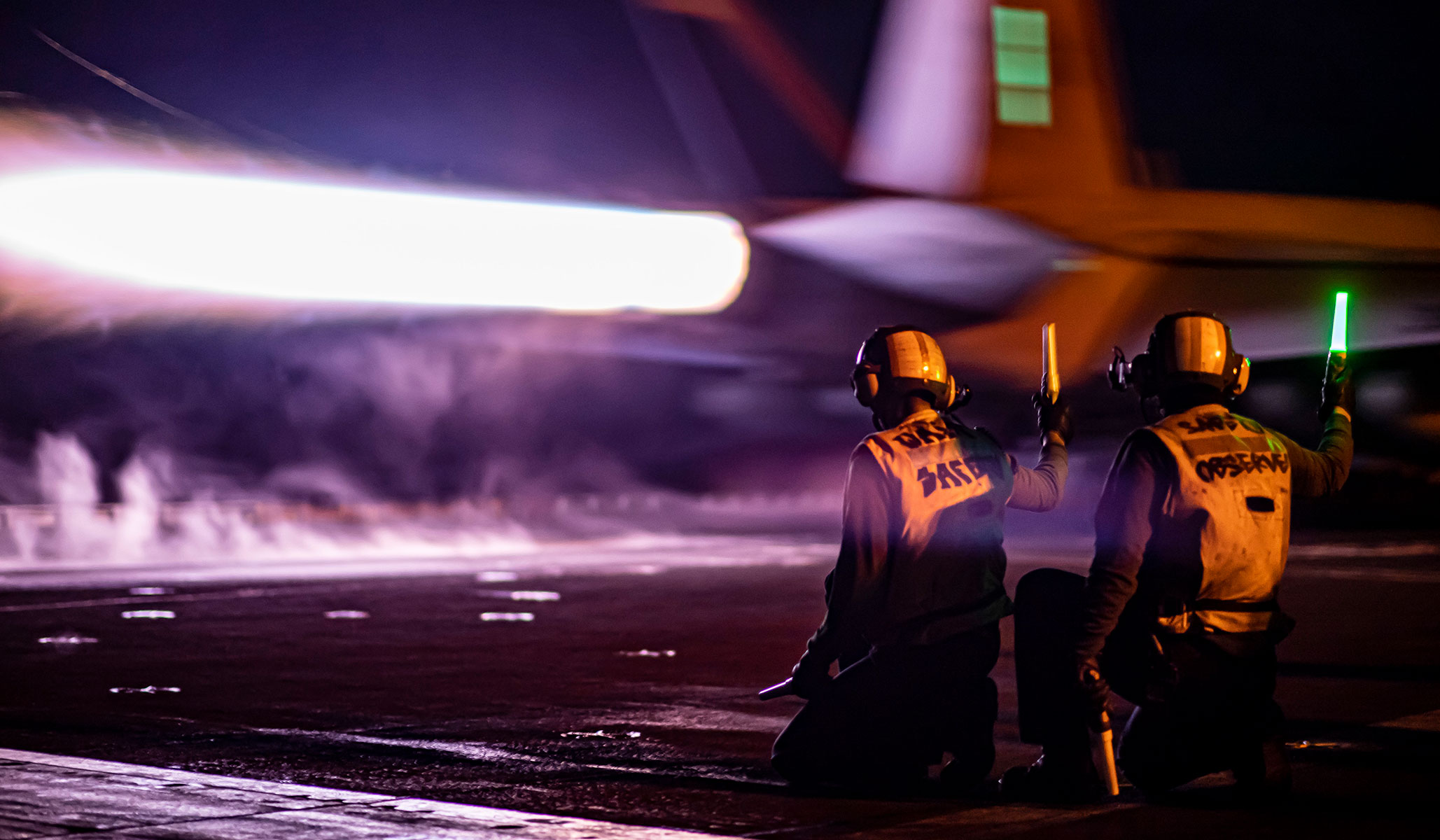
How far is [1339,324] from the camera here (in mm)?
5891

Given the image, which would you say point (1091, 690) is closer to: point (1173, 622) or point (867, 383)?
point (1173, 622)

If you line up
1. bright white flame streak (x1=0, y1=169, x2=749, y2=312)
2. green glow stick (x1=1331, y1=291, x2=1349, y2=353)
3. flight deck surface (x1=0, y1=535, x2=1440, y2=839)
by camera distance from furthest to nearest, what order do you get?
bright white flame streak (x1=0, y1=169, x2=749, y2=312), green glow stick (x1=1331, y1=291, x2=1349, y2=353), flight deck surface (x1=0, y1=535, x2=1440, y2=839)

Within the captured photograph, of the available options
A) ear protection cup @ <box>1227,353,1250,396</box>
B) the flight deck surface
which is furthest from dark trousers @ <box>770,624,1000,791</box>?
ear protection cup @ <box>1227,353,1250,396</box>

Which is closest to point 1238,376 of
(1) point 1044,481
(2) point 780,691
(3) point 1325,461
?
(3) point 1325,461

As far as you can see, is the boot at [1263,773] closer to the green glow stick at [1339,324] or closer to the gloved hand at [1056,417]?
the gloved hand at [1056,417]

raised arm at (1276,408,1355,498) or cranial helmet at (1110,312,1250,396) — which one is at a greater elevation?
cranial helmet at (1110,312,1250,396)

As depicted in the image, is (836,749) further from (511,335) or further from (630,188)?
(511,335)

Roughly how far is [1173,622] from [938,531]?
0.90 meters

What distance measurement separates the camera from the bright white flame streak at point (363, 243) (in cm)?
1633

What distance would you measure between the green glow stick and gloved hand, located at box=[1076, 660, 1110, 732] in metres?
1.76

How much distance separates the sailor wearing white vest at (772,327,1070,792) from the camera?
5555 millimetres

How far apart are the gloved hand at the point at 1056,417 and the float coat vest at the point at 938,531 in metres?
0.25

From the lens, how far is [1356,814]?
16.8 ft

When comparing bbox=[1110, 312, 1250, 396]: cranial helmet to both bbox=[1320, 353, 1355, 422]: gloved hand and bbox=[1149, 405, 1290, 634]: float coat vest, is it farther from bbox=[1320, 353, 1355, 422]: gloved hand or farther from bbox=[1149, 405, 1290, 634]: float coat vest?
bbox=[1320, 353, 1355, 422]: gloved hand
